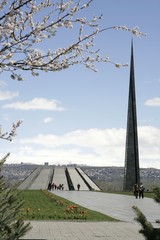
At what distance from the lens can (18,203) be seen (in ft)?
21.5

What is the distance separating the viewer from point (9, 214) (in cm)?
619

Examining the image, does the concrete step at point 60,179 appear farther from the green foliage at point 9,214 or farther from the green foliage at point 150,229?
the green foliage at point 150,229

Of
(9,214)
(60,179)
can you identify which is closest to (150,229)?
(9,214)

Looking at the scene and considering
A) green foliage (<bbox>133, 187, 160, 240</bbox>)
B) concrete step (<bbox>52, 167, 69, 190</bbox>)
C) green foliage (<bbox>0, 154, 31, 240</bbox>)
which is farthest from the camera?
concrete step (<bbox>52, 167, 69, 190</bbox>)

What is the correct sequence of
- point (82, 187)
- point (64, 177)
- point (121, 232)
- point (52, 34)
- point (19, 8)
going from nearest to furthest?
point (19, 8)
point (52, 34)
point (121, 232)
point (82, 187)
point (64, 177)

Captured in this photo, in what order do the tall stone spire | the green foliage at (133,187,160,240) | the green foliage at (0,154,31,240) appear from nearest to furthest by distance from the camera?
the green foliage at (133,187,160,240) < the green foliage at (0,154,31,240) < the tall stone spire

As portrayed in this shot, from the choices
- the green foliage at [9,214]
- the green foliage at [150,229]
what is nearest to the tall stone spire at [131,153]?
the green foliage at [9,214]

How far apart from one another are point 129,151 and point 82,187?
460 inches

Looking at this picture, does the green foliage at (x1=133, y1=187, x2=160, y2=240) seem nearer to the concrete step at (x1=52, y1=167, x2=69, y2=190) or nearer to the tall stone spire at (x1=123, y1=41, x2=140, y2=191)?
the tall stone spire at (x1=123, y1=41, x2=140, y2=191)

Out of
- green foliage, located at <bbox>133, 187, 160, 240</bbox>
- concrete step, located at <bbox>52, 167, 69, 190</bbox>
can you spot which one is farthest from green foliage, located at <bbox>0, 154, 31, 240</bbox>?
concrete step, located at <bbox>52, 167, 69, 190</bbox>

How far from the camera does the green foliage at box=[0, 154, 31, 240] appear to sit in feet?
20.2

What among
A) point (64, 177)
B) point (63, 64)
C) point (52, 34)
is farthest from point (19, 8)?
point (64, 177)

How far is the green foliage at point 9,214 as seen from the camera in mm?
6168

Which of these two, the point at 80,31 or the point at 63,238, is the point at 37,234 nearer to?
the point at 63,238
